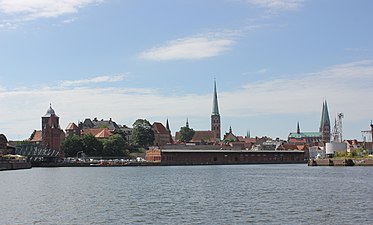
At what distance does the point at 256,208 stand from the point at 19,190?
2583 cm

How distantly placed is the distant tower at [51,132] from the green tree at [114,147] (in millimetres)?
13060

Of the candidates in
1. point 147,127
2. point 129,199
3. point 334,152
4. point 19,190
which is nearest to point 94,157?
point 147,127

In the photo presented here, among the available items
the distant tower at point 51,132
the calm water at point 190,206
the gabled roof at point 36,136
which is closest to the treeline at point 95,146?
the distant tower at point 51,132

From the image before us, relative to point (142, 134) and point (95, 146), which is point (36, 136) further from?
point (95, 146)

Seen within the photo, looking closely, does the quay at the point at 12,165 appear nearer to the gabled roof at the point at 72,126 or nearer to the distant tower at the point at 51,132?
the distant tower at the point at 51,132

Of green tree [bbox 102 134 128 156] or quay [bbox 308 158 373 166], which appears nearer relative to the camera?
quay [bbox 308 158 373 166]

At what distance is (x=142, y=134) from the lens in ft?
579

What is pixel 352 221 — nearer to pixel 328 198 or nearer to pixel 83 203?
pixel 328 198

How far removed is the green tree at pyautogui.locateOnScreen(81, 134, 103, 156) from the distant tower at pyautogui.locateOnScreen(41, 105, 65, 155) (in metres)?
9.48

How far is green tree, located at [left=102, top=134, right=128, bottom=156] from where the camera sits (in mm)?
158250

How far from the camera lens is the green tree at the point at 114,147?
6230 inches

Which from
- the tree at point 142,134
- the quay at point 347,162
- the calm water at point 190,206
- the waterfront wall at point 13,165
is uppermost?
the tree at point 142,134

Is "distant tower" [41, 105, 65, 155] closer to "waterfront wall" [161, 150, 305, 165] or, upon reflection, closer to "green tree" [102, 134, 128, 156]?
"green tree" [102, 134, 128, 156]

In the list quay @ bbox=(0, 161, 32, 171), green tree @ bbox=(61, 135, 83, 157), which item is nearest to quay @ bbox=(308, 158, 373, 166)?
green tree @ bbox=(61, 135, 83, 157)
